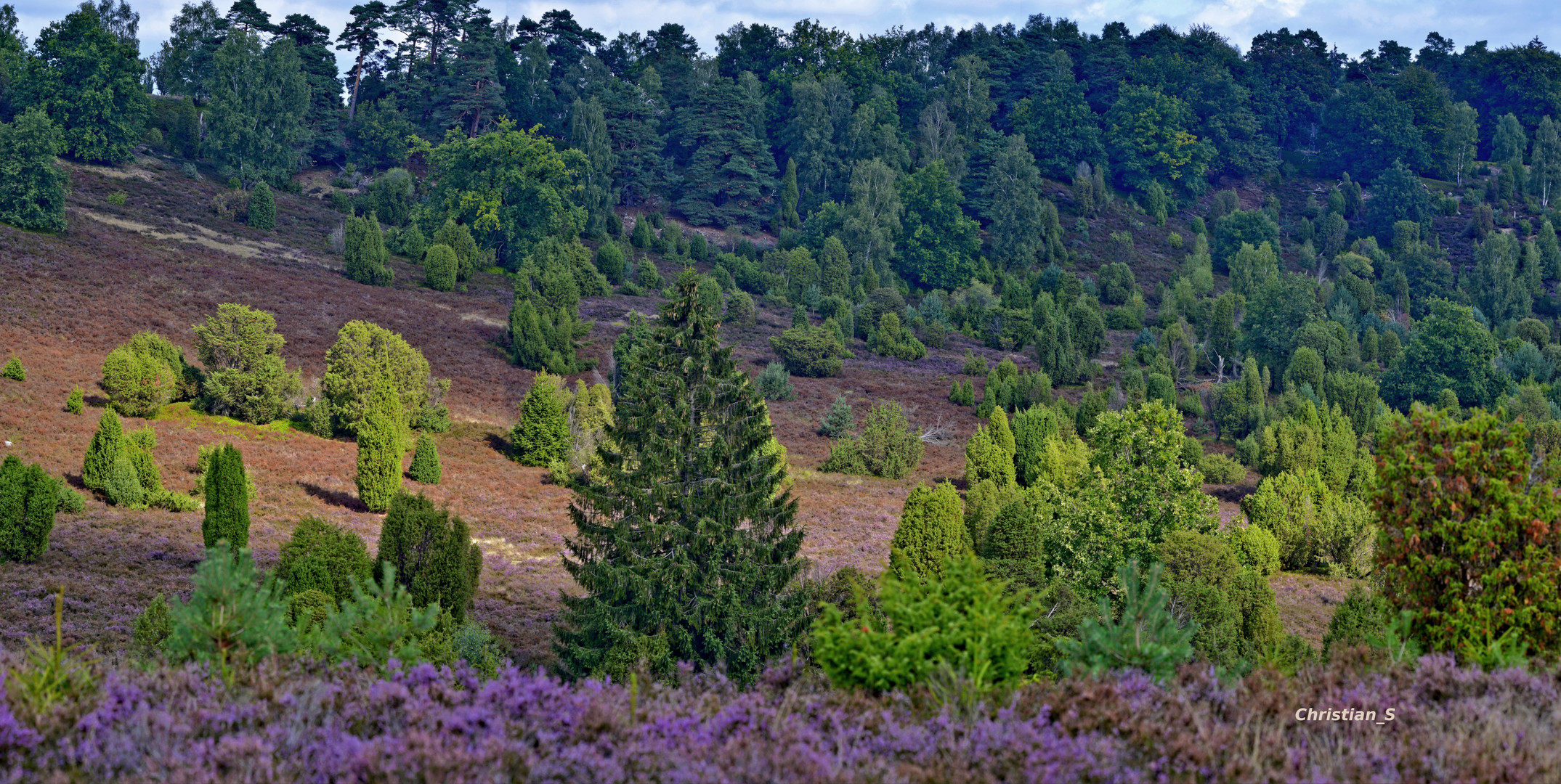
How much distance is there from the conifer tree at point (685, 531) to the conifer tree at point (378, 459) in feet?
32.6

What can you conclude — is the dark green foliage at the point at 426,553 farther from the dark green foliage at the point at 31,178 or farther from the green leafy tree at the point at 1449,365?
the green leafy tree at the point at 1449,365

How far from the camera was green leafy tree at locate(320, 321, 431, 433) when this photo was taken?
26.9 metres

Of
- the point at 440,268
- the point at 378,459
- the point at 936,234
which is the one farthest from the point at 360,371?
the point at 936,234

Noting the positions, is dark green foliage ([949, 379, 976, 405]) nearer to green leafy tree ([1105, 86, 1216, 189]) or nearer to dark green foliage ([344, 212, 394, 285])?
dark green foliage ([344, 212, 394, 285])

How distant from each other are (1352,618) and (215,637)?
12188mm

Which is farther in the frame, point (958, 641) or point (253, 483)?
point (253, 483)

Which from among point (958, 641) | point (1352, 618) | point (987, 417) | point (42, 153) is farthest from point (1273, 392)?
point (42, 153)

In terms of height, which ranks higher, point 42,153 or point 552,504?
point 42,153

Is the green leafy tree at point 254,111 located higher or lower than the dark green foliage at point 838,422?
higher

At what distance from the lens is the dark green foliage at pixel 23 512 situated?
1516cm

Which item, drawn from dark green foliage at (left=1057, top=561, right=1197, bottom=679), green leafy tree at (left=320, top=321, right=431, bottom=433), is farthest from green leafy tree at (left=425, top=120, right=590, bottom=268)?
dark green foliage at (left=1057, top=561, right=1197, bottom=679)

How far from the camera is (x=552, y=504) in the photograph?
2441cm

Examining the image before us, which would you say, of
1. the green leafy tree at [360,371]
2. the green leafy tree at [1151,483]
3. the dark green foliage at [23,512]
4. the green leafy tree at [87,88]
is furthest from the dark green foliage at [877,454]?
the green leafy tree at [87,88]

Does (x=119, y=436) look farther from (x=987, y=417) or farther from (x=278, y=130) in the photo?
(x=278, y=130)
